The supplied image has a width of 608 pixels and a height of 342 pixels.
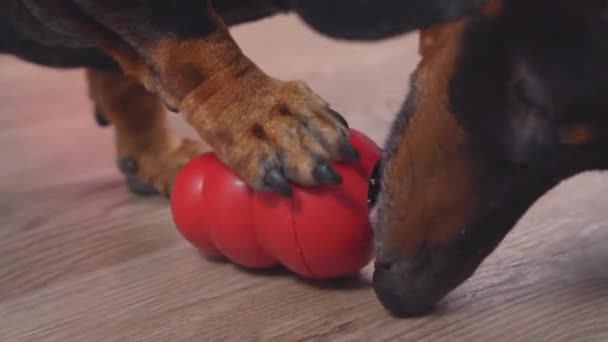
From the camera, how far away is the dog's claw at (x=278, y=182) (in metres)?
1.31

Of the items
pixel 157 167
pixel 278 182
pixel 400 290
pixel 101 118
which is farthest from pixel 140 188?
pixel 400 290

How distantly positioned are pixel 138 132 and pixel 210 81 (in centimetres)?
51

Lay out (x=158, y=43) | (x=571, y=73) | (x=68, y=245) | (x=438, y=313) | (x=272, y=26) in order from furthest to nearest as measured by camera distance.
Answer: (x=272, y=26), (x=68, y=245), (x=158, y=43), (x=438, y=313), (x=571, y=73)

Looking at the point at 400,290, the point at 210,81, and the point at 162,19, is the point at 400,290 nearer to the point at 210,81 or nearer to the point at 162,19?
the point at 210,81

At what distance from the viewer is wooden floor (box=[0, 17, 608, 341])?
1.28 metres

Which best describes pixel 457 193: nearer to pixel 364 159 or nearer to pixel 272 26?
pixel 364 159

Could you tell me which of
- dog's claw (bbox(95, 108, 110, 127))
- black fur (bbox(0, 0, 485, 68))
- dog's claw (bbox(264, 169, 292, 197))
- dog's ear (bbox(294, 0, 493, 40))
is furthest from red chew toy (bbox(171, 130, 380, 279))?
dog's claw (bbox(95, 108, 110, 127))

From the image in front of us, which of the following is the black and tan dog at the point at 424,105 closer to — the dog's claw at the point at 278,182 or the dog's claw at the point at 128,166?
the dog's claw at the point at 278,182

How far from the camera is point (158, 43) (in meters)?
1.46

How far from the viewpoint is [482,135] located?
1.14 meters

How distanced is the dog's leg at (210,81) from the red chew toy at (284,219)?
0.04m

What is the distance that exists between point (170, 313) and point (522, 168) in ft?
1.77

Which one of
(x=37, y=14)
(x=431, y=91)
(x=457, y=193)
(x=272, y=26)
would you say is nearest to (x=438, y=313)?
(x=457, y=193)

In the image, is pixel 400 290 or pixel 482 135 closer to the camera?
pixel 482 135
